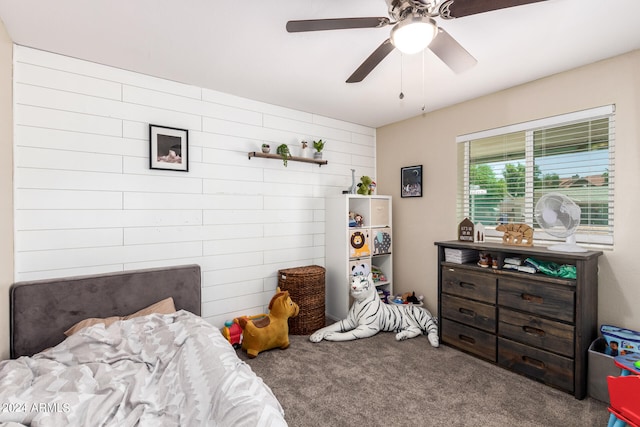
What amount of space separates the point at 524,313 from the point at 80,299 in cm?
334

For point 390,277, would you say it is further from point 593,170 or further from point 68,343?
point 68,343

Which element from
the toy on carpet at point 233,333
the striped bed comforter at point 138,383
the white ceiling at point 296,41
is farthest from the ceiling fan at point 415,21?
the toy on carpet at point 233,333

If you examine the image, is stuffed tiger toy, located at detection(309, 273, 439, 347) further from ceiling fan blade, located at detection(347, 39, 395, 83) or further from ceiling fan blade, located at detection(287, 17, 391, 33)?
ceiling fan blade, located at detection(287, 17, 391, 33)

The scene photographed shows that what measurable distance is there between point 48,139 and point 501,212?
155 inches

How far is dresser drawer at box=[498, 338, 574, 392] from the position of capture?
2.19 metres

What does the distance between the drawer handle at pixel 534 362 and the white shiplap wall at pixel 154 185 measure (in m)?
2.18

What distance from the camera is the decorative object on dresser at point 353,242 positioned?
3.52 metres

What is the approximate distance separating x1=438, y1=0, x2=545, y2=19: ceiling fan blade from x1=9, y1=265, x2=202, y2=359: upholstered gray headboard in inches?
102

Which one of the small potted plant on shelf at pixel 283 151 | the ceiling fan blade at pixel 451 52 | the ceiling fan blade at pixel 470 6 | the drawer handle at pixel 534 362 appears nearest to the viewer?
the ceiling fan blade at pixel 470 6

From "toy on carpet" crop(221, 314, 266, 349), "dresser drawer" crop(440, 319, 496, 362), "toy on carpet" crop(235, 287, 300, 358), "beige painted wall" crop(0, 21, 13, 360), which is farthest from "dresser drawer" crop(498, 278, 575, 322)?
"beige painted wall" crop(0, 21, 13, 360)

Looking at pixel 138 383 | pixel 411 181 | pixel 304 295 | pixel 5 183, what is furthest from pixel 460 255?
pixel 5 183

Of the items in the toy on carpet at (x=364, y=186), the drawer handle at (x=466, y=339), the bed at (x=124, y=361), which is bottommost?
the drawer handle at (x=466, y=339)

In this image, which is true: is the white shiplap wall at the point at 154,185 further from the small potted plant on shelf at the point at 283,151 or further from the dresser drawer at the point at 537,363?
the dresser drawer at the point at 537,363

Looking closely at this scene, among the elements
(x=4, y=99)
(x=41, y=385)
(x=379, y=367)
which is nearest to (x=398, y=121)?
(x=379, y=367)
